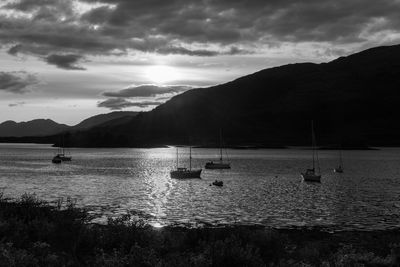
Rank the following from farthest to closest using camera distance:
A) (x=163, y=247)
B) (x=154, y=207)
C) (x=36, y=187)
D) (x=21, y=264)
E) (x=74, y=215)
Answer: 1. (x=36, y=187)
2. (x=154, y=207)
3. (x=74, y=215)
4. (x=163, y=247)
5. (x=21, y=264)

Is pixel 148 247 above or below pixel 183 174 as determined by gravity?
above

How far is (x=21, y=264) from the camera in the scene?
13461 mm

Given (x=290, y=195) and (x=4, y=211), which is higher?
(x=4, y=211)

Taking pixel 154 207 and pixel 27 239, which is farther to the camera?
pixel 154 207

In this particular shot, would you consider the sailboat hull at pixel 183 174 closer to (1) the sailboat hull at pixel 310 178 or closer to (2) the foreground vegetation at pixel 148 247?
(1) the sailboat hull at pixel 310 178

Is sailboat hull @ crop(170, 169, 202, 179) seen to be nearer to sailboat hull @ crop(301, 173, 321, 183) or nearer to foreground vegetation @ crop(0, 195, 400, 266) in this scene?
sailboat hull @ crop(301, 173, 321, 183)

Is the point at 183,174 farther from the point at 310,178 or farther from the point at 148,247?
the point at 148,247

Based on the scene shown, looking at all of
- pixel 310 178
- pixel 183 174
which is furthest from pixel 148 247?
pixel 183 174

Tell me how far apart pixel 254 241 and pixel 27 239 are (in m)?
10.5

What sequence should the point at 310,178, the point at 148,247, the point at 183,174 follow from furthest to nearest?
the point at 183,174
the point at 310,178
the point at 148,247

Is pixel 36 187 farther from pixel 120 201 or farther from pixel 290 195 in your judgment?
pixel 290 195

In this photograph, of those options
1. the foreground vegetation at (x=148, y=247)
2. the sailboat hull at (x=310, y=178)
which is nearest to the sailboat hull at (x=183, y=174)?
the sailboat hull at (x=310, y=178)

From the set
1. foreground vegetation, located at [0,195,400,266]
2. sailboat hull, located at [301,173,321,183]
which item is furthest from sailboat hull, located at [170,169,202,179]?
foreground vegetation, located at [0,195,400,266]

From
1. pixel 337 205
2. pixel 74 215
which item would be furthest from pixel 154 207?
pixel 74 215
